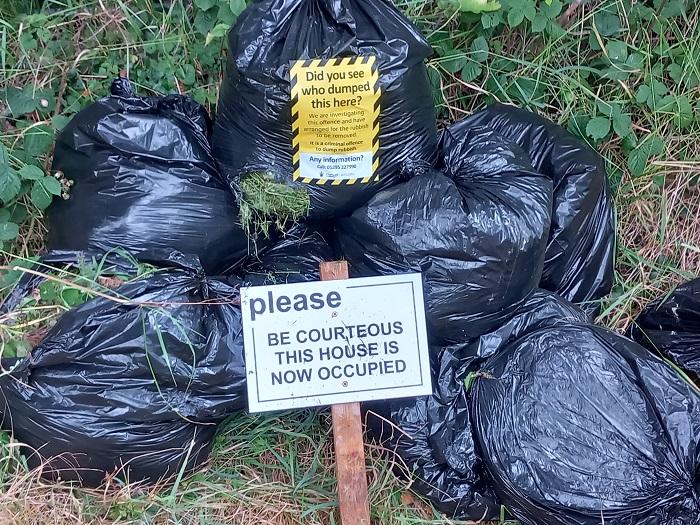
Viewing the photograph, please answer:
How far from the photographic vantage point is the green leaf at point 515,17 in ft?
5.84

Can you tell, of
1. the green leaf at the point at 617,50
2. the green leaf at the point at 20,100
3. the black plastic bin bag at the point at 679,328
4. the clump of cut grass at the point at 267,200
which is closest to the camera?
the clump of cut grass at the point at 267,200

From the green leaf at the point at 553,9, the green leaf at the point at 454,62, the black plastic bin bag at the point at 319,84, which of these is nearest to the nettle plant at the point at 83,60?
the black plastic bin bag at the point at 319,84

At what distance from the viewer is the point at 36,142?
1.75 metres

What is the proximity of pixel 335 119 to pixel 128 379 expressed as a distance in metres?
0.66

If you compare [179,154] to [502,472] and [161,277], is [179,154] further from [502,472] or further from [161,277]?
[502,472]

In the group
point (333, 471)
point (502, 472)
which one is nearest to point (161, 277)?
point (333, 471)

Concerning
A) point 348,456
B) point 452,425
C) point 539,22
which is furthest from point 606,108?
point 348,456

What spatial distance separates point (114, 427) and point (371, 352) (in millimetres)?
522

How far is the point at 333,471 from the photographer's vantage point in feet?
5.14

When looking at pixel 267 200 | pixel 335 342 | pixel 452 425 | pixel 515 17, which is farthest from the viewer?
pixel 515 17

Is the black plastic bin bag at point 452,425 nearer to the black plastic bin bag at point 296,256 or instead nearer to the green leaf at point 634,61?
the black plastic bin bag at point 296,256

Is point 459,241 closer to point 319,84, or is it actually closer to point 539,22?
point 319,84

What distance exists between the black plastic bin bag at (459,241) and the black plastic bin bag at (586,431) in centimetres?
11

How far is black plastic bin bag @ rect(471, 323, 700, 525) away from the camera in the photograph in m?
1.31
